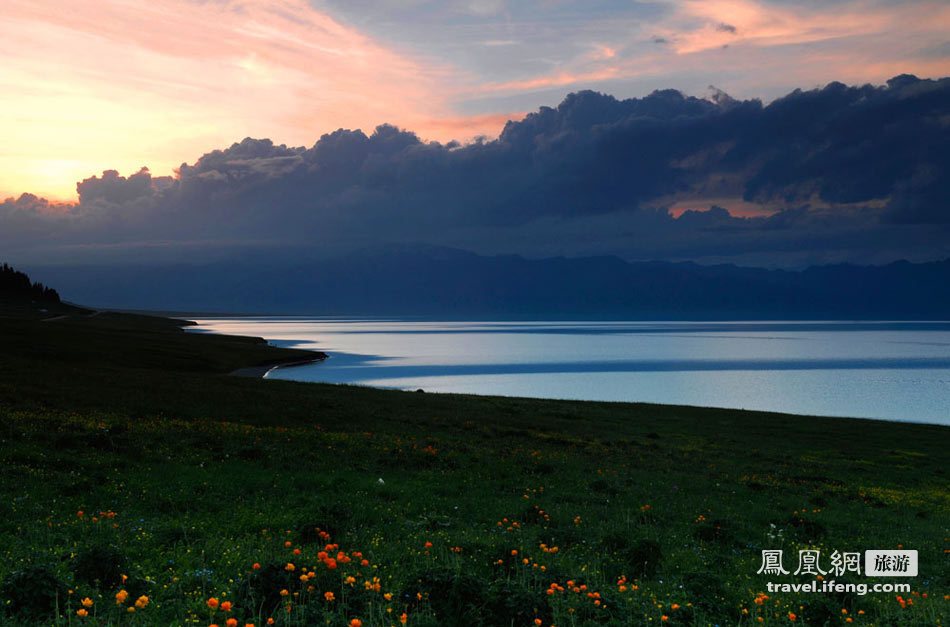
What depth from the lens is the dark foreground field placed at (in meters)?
9.91

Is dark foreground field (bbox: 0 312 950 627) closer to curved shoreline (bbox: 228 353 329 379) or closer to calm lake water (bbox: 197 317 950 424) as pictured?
calm lake water (bbox: 197 317 950 424)

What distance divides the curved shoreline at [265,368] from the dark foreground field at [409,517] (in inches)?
1902

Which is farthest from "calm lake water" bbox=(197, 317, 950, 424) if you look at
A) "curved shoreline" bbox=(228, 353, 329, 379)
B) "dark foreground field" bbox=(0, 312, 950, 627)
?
"dark foreground field" bbox=(0, 312, 950, 627)

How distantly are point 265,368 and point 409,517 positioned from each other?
98.2 metres

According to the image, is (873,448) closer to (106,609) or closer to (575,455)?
(575,455)

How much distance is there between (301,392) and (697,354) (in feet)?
546

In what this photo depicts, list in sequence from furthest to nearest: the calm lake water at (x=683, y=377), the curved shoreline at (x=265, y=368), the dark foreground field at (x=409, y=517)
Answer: the curved shoreline at (x=265, y=368), the calm lake water at (x=683, y=377), the dark foreground field at (x=409, y=517)

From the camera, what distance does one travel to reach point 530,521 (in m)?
18.2

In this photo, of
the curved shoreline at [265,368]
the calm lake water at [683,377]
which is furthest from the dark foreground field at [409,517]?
the curved shoreline at [265,368]

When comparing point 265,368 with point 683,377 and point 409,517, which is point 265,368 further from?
point 409,517

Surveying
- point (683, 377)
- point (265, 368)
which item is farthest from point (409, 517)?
point (683, 377)

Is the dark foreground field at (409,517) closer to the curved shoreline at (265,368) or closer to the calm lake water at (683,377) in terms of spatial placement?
the calm lake water at (683,377)

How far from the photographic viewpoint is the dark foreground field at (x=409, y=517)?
9.91m

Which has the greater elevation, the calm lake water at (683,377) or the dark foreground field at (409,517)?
the dark foreground field at (409,517)
